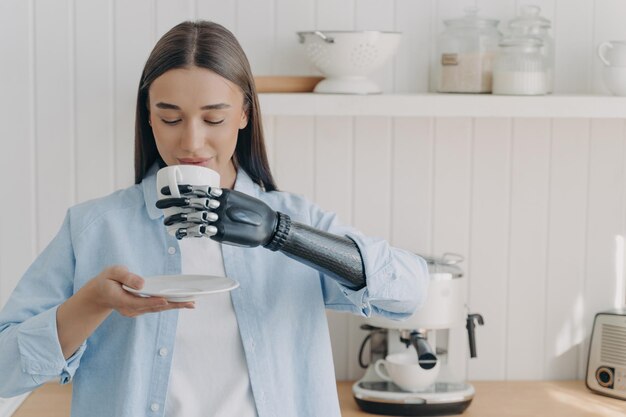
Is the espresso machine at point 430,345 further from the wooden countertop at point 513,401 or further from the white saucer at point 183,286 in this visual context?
the white saucer at point 183,286

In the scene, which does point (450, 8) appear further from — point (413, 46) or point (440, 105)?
point (440, 105)

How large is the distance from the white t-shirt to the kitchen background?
0.79 metres

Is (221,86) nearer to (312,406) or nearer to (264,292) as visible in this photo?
(264,292)

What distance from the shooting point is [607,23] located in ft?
7.08

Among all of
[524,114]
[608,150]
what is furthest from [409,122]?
[608,150]

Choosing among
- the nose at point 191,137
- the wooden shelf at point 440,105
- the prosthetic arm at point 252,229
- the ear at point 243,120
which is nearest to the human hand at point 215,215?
the prosthetic arm at point 252,229

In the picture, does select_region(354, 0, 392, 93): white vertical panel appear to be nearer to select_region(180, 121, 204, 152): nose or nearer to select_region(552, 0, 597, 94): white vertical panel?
select_region(552, 0, 597, 94): white vertical panel

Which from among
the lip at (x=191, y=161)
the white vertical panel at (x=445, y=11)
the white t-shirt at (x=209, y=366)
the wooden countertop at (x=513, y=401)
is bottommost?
the wooden countertop at (x=513, y=401)

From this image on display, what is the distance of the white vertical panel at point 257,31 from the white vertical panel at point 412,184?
31cm

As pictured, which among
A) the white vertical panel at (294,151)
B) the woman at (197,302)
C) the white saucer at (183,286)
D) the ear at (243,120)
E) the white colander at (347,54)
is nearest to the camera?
the white saucer at (183,286)

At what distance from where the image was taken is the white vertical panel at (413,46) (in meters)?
2.12

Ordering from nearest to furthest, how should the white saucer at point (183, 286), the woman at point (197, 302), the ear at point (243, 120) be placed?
the white saucer at point (183, 286) < the woman at point (197, 302) < the ear at point (243, 120)

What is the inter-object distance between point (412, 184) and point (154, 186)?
89cm

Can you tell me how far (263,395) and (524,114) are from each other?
3.00 feet
